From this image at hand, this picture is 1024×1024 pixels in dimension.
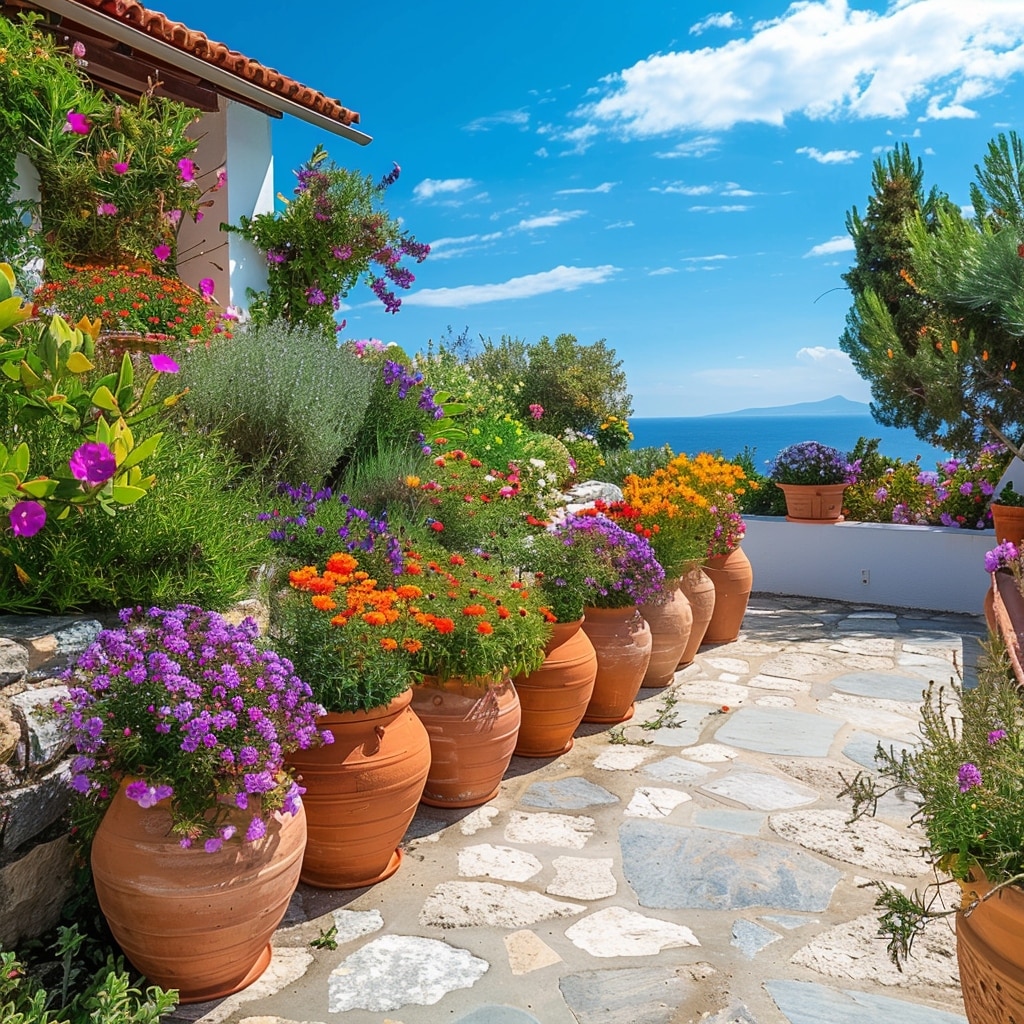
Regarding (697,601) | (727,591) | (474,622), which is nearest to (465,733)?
(474,622)

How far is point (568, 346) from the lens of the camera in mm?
14500

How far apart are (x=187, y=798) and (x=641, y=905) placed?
1.51 meters

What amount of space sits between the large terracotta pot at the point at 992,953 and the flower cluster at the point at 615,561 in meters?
2.65

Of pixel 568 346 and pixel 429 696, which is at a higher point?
pixel 568 346

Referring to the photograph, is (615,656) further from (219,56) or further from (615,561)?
(219,56)

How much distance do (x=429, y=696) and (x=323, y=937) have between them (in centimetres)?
97

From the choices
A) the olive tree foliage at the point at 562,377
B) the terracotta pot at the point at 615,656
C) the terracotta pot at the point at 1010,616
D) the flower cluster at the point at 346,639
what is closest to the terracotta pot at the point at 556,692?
the terracotta pot at the point at 615,656

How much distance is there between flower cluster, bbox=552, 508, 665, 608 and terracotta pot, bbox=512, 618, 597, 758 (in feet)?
1.22

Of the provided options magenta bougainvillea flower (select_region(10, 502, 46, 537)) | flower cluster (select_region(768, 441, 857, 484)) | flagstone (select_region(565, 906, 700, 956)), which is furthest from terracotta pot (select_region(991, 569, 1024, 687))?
magenta bougainvillea flower (select_region(10, 502, 46, 537))

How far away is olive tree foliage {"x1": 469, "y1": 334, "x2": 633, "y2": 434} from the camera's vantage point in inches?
547

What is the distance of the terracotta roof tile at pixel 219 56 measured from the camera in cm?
651

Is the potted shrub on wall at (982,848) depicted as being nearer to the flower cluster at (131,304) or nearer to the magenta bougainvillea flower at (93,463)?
the magenta bougainvillea flower at (93,463)

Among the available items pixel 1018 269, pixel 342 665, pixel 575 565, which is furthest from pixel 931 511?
pixel 342 665

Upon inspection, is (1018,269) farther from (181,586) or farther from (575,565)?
(181,586)
